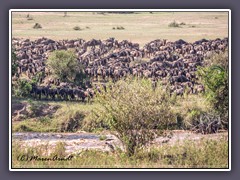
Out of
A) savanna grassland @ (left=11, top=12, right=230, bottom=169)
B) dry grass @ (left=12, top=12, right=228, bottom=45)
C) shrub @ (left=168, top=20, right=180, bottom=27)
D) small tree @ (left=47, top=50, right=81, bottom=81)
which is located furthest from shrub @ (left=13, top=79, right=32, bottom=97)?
shrub @ (left=168, top=20, right=180, bottom=27)

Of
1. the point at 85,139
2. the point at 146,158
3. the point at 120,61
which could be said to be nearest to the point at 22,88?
the point at 85,139

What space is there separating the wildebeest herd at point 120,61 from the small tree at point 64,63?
102 millimetres

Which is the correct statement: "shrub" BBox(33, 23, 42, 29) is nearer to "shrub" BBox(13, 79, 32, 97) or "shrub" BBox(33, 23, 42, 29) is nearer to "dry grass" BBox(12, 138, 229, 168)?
"shrub" BBox(13, 79, 32, 97)

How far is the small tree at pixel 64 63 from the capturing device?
1731 centimetres

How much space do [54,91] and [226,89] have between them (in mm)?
3571

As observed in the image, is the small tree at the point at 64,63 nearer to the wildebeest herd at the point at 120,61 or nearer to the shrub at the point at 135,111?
the wildebeest herd at the point at 120,61

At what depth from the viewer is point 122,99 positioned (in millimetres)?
16172

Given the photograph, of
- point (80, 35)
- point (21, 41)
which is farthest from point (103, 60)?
point (21, 41)

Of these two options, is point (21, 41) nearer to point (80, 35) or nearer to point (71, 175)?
point (80, 35)

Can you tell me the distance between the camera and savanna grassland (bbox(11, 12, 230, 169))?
53.3 feet

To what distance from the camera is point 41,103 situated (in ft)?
58.2

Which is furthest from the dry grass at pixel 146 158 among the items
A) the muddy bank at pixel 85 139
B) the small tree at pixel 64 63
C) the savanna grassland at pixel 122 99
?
the small tree at pixel 64 63

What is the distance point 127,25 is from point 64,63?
149cm

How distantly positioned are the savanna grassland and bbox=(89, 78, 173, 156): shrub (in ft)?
0.06
